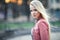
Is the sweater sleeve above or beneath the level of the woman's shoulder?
beneath

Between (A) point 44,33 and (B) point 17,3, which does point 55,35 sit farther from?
(A) point 44,33

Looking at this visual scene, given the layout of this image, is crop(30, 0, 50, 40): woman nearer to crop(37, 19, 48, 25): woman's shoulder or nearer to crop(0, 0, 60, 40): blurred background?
crop(37, 19, 48, 25): woman's shoulder

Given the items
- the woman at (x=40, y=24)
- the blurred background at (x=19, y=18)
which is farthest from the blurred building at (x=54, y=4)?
the woman at (x=40, y=24)

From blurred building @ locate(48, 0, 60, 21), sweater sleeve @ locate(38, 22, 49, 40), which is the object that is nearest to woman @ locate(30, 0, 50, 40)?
sweater sleeve @ locate(38, 22, 49, 40)

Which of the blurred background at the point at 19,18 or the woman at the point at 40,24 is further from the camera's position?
the blurred background at the point at 19,18

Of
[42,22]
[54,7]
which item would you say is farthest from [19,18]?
[42,22]

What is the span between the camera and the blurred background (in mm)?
3922

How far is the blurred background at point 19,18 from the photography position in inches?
154

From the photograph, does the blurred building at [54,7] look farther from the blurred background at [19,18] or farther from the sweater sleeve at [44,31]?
the sweater sleeve at [44,31]

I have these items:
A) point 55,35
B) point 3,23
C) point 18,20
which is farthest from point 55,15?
point 3,23

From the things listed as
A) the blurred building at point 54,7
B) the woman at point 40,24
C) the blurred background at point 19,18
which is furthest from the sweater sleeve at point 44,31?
the blurred building at point 54,7

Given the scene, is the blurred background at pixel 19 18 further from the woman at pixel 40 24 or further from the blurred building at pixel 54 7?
the woman at pixel 40 24

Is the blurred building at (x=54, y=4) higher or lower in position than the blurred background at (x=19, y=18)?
higher

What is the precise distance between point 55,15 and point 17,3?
705 millimetres
